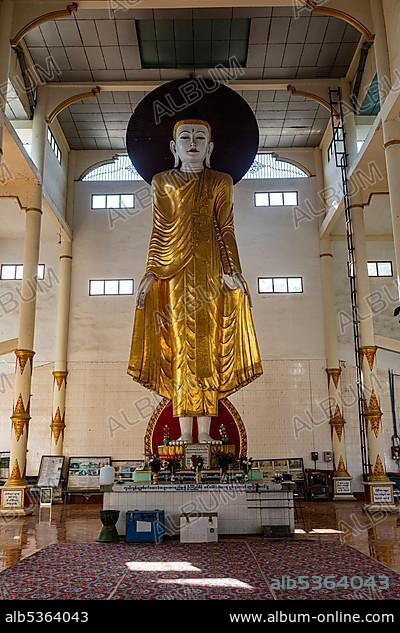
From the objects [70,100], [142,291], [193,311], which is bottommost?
[193,311]

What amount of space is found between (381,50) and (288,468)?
8.37 meters

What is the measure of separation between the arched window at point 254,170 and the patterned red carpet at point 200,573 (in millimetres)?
10379

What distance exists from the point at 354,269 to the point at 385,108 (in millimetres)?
3199

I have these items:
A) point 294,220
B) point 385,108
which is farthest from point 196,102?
point 294,220

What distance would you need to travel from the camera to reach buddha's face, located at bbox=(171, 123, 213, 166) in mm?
10073

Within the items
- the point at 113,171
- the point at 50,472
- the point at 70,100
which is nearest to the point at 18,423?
the point at 50,472

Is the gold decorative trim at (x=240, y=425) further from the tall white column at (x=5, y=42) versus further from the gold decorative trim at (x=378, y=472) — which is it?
the tall white column at (x=5, y=42)

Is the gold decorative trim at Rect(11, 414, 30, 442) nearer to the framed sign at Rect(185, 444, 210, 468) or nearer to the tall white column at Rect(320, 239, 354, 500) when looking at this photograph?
the framed sign at Rect(185, 444, 210, 468)

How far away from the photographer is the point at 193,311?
9.59 m

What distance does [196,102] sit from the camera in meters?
10.4

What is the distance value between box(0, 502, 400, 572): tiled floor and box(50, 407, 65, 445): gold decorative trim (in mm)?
2403

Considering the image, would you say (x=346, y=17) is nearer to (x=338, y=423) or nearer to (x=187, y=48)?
(x=187, y=48)

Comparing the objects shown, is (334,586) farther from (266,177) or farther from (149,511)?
(266,177)

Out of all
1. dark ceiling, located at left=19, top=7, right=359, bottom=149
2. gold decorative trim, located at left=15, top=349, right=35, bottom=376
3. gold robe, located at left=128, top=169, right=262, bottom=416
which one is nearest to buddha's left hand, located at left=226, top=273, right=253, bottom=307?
gold robe, located at left=128, top=169, right=262, bottom=416
